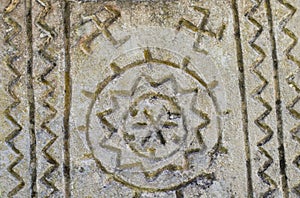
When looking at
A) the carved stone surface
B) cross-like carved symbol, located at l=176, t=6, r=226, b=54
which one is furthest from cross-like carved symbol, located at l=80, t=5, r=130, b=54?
cross-like carved symbol, located at l=176, t=6, r=226, b=54

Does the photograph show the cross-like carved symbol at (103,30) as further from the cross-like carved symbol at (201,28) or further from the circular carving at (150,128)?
the cross-like carved symbol at (201,28)

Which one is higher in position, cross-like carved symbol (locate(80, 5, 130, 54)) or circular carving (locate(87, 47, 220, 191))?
cross-like carved symbol (locate(80, 5, 130, 54))

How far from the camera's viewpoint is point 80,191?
1.55 metres

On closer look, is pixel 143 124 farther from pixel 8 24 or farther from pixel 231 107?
pixel 8 24

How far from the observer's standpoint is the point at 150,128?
1561mm

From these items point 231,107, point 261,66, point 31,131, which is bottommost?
point 31,131

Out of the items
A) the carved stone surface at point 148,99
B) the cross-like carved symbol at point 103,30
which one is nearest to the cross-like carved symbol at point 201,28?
the carved stone surface at point 148,99

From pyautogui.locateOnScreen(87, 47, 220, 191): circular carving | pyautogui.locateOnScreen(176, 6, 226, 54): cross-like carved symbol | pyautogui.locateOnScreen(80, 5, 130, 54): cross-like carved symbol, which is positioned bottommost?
pyautogui.locateOnScreen(87, 47, 220, 191): circular carving

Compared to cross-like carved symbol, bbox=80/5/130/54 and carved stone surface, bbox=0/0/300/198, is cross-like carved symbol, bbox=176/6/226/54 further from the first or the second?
cross-like carved symbol, bbox=80/5/130/54

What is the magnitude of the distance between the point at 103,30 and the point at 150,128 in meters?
0.30

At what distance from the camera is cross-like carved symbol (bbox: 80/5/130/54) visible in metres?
1.57

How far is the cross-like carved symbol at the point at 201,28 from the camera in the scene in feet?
5.17

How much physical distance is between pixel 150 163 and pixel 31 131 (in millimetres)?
333

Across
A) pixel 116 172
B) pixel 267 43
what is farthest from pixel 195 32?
pixel 116 172
